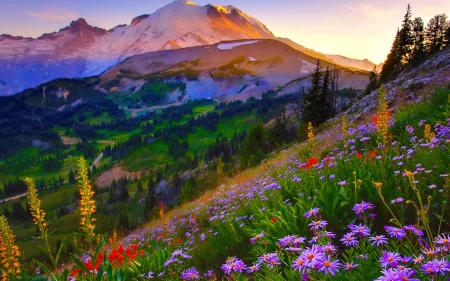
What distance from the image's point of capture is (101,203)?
6727 inches

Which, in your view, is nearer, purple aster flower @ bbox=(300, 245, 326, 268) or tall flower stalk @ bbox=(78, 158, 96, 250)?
purple aster flower @ bbox=(300, 245, 326, 268)

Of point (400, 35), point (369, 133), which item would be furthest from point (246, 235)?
point (400, 35)

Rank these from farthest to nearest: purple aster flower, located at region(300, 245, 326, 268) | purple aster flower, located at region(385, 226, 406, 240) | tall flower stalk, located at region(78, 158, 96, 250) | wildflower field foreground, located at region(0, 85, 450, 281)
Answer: tall flower stalk, located at region(78, 158, 96, 250), wildflower field foreground, located at region(0, 85, 450, 281), purple aster flower, located at region(385, 226, 406, 240), purple aster flower, located at region(300, 245, 326, 268)

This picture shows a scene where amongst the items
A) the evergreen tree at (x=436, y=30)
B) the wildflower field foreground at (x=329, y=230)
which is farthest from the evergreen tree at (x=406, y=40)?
the wildflower field foreground at (x=329, y=230)

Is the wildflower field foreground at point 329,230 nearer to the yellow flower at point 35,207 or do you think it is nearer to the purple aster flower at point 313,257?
the purple aster flower at point 313,257

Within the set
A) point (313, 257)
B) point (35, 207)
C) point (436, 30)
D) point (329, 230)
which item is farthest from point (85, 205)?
point (436, 30)

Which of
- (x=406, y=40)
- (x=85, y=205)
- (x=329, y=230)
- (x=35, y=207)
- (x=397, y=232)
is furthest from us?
(x=406, y=40)

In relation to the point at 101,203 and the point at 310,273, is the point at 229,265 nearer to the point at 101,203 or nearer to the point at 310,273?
the point at 310,273

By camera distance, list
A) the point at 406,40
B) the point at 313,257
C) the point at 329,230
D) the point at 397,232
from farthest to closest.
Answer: the point at 406,40 < the point at 329,230 < the point at 397,232 < the point at 313,257

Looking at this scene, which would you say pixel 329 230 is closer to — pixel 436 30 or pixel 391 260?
pixel 391 260

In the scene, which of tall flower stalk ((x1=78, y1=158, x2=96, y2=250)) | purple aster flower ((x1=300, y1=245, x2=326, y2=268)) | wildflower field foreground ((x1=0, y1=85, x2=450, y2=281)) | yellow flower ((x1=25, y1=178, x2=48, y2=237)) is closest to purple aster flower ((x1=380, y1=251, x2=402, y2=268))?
wildflower field foreground ((x1=0, y1=85, x2=450, y2=281))

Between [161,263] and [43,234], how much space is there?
6.27 ft

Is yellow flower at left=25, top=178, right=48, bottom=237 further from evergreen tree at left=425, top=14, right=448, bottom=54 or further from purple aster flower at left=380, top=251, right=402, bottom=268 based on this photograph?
evergreen tree at left=425, top=14, right=448, bottom=54

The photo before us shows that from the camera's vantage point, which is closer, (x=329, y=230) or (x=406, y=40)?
(x=329, y=230)
